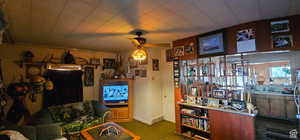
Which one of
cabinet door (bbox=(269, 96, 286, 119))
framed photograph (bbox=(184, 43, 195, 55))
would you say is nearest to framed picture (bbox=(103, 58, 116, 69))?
framed photograph (bbox=(184, 43, 195, 55))

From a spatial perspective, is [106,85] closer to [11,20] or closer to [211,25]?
[11,20]

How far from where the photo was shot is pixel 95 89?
170 inches

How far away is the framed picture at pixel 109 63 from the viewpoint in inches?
179

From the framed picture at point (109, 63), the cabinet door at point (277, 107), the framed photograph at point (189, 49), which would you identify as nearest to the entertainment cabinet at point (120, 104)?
the framed picture at point (109, 63)

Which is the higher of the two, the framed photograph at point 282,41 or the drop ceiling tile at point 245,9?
the drop ceiling tile at point 245,9

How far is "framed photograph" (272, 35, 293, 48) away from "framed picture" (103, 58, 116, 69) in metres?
4.41

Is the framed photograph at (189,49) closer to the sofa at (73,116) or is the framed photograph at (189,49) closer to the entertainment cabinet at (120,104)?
the entertainment cabinet at (120,104)

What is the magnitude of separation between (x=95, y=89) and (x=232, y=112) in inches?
157

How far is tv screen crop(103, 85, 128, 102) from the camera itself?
4037mm

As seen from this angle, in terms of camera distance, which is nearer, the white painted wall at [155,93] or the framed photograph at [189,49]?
the framed photograph at [189,49]

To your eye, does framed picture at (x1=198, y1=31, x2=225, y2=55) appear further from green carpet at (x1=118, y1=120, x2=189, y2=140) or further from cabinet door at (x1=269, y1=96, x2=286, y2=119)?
→ green carpet at (x1=118, y1=120, x2=189, y2=140)

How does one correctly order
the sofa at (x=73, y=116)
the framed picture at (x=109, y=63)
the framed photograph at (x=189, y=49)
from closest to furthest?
the sofa at (x=73, y=116), the framed photograph at (x=189, y=49), the framed picture at (x=109, y=63)

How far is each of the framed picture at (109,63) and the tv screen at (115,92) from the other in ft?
2.86

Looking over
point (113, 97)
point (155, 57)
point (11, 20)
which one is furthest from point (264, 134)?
point (11, 20)
